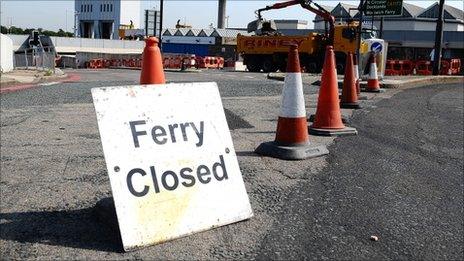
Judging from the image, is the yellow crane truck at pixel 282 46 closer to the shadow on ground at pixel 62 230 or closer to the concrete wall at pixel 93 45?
the shadow on ground at pixel 62 230

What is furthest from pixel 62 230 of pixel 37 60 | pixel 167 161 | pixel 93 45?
pixel 93 45

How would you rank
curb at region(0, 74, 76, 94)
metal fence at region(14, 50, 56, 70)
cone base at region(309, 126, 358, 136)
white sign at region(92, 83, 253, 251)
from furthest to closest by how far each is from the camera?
metal fence at region(14, 50, 56, 70) → curb at region(0, 74, 76, 94) → cone base at region(309, 126, 358, 136) → white sign at region(92, 83, 253, 251)

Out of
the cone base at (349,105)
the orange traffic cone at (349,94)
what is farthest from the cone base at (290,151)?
the cone base at (349,105)

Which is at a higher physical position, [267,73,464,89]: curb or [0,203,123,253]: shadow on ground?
[267,73,464,89]: curb

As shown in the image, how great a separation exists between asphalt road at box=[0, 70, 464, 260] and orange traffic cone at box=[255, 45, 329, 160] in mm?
177

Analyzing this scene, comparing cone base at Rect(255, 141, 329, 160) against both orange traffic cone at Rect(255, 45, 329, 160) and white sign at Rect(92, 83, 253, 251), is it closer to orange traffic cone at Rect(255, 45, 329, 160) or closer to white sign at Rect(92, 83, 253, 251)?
orange traffic cone at Rect(255, 45, 329, 160)

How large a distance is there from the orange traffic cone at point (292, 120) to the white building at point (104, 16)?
3903 inches

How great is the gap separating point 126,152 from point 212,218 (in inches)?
27.5

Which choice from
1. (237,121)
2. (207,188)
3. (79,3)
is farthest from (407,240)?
(79,3)

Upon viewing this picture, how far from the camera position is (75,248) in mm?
3062

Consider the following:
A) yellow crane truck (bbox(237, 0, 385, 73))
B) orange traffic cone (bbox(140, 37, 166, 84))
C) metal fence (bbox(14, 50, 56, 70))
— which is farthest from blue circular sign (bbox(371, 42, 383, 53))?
orange traffic cone (bbox(140, 37, 166, 84))

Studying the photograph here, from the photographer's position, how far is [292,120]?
18.1 ft

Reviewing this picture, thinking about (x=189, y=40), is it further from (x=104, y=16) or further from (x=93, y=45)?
(x=104, y=16)

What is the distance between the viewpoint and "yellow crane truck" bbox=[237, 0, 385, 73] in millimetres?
27781
